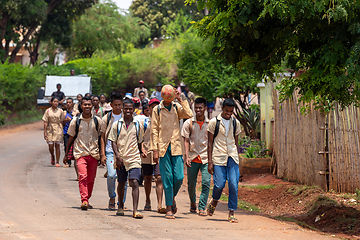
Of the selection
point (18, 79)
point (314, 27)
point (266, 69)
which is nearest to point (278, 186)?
point (266, 69)

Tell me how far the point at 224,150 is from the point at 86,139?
2.31 m

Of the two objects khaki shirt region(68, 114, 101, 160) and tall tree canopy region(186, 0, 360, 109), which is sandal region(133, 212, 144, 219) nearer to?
khaki shirt region(68, 114, 101, 160)

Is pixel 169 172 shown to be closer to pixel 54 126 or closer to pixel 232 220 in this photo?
pixel 232 220

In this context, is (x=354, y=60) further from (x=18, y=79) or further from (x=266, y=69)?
(x=18, y=79)

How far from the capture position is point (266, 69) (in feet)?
31.3

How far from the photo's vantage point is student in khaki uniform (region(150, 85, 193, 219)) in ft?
26.8

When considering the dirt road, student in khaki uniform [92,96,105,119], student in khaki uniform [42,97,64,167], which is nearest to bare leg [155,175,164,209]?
the dirt road

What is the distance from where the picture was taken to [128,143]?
8258mm

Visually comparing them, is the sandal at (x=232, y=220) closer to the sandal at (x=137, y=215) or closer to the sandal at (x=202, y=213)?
the sandal at (x=202, y=213)

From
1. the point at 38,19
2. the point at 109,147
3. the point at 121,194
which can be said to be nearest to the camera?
the point at 121,194

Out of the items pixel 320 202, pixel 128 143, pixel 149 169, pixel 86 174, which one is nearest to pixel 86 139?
pixel 86 174

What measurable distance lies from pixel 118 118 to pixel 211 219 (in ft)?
7.57

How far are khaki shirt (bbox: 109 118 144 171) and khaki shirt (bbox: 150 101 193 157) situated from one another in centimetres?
27

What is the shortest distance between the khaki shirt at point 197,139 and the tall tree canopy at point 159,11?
150ft
